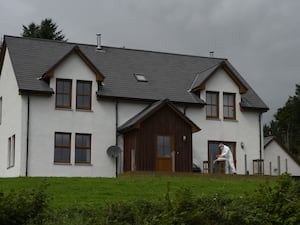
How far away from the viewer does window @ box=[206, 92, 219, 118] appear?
40.5 metres

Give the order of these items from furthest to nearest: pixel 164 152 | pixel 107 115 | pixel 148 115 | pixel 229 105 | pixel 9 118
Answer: pixel 229 105 → pixel 9 118 → pixel 107 115 → pixel 164 152 → pixel 148 115

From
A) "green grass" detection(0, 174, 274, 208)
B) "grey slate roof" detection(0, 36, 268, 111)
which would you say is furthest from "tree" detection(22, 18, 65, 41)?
"green grass" detection(0, 174, 274, 208)

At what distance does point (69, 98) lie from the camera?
122 ft

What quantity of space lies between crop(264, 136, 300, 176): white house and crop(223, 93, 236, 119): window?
412cm

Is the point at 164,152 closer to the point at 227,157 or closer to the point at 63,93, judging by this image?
the point at 227,157

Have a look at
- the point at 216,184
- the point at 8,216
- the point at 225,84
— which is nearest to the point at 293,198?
the point at 8,216

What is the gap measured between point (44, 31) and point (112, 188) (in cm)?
4856

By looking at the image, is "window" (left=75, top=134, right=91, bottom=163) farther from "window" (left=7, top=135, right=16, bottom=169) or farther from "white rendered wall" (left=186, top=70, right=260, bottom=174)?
"white rendered wall" (left=186, top=70, right=260, bottom=174)

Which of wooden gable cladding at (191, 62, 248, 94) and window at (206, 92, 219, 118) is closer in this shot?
wooden gable cladding at (191, 62, 248, 94)

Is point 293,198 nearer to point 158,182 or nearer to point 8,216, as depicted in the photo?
point 8,216

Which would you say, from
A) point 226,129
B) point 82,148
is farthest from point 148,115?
point 226,129

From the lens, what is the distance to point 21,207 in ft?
51.9

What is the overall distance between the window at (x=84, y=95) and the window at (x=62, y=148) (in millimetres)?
1883

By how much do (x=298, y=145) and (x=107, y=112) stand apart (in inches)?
2254
